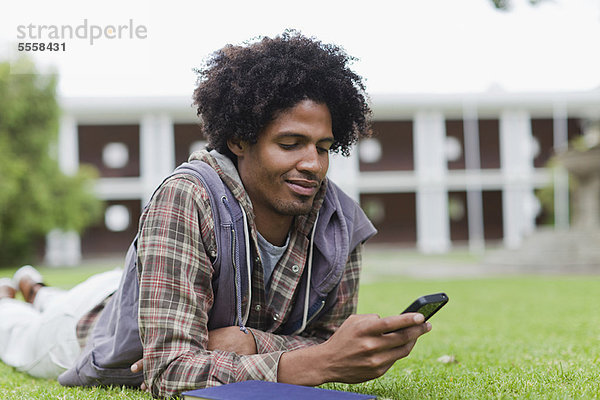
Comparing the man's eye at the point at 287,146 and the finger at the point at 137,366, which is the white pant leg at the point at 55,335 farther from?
the man's eye at the point at 287,146

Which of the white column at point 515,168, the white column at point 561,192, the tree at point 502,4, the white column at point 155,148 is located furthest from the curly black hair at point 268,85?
the white column at point 515,168

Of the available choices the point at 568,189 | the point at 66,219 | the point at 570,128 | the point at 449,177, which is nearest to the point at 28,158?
the point at 66,219

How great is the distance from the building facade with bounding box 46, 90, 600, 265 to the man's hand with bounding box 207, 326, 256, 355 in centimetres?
2400

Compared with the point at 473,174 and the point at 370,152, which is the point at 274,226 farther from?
the point at 370,152

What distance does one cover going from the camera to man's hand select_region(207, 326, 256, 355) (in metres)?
2.25

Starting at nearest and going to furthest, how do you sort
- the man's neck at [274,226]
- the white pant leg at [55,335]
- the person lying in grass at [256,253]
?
the person lying in grass at [256,253]
the man's neck at [274,226]
the white pant leg at [55,335]

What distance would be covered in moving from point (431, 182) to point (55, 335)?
84.3 ft

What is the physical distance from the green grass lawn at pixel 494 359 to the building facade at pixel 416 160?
759 inches

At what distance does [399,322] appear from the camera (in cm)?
180

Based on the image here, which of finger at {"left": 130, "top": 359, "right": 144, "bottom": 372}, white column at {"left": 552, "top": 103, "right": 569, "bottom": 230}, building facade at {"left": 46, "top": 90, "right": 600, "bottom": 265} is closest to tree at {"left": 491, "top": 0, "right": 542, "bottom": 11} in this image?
finger at {"left": 130, "top": 359, "right": 144, "bottom": 372}

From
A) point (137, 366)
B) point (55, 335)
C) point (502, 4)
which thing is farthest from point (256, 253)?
point (502, 4)

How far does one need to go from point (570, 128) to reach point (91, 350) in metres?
31.0

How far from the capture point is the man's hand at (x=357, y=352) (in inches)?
72.8

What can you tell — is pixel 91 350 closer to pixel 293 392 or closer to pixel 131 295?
pixel 131 295
